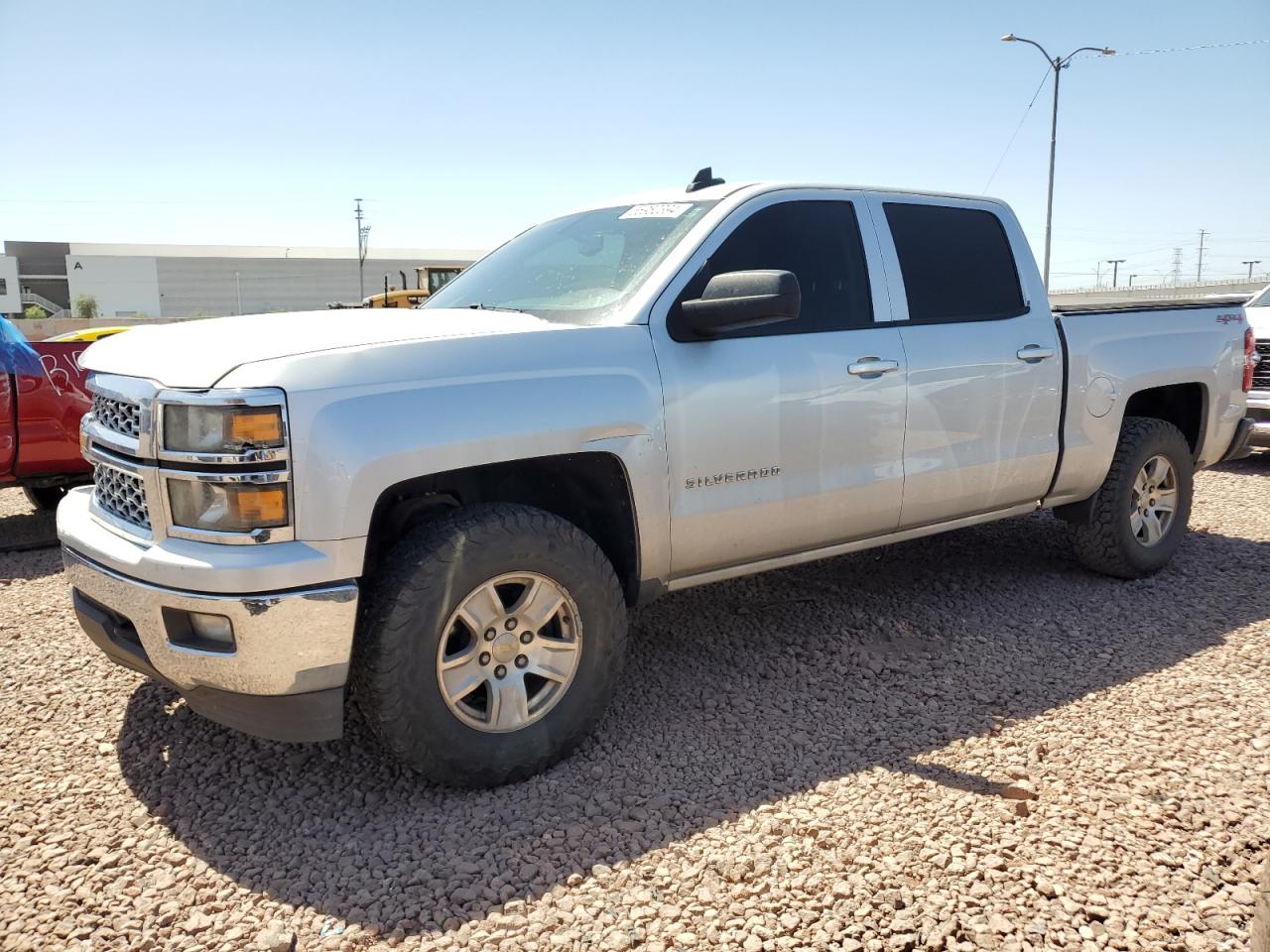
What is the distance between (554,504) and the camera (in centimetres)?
352

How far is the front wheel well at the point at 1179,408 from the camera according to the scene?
5.42 m

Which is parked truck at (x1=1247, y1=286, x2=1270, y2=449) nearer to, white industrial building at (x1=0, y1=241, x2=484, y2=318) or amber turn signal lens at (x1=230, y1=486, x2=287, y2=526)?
amber turn signal lens at (x1=230, y1=486, x2=287, y2=526)

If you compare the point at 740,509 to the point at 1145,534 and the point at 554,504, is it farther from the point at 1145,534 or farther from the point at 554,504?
the point at 1145,534

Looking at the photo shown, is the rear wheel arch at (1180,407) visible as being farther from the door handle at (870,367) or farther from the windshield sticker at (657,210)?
the windshield sticker at (657,210)

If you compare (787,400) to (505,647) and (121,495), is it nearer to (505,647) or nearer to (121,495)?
(505,647)

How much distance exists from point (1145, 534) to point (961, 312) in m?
1.94

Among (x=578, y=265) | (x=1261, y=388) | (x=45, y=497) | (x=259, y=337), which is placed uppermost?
(x=578, y=265)

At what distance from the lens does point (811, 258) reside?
13.0ft

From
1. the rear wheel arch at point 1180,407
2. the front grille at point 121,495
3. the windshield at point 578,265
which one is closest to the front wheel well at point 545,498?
the windshield at point 578,265

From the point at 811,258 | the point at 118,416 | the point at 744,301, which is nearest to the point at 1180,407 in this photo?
the point at 811,258

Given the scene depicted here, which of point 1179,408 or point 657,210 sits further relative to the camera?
point 1179,408

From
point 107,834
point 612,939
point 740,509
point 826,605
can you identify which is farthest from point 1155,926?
point 107,834

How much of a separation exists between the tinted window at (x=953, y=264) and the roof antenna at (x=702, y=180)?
0.79m

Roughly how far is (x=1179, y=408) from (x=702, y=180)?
332 cm
